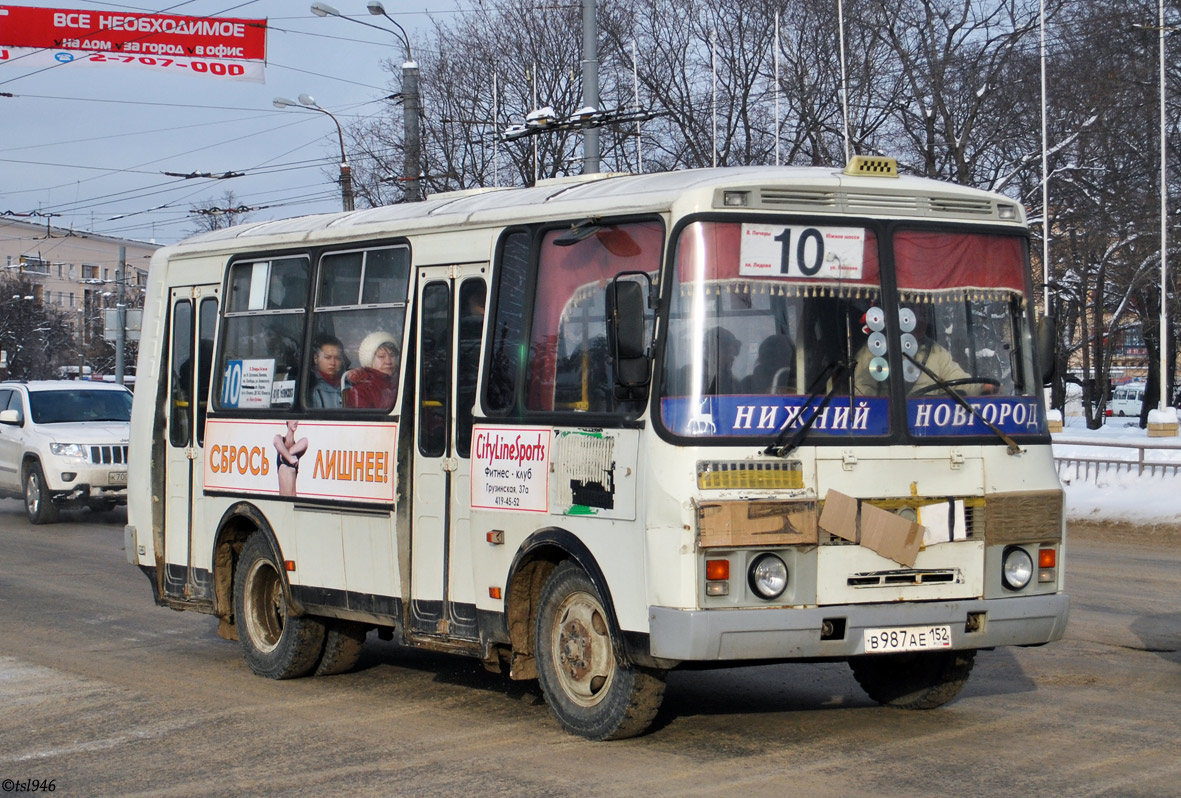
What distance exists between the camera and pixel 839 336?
722 cm

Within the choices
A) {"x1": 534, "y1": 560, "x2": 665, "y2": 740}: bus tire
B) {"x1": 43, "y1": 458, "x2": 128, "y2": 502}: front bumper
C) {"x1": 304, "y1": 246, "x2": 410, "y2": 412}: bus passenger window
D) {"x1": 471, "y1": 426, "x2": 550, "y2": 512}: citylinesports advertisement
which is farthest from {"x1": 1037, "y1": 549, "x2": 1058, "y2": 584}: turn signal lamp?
{"x1": 43, "y1": 458, "x2": 128, "y2": 502}: front bumper

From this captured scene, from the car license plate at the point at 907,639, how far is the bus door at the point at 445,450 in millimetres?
2224

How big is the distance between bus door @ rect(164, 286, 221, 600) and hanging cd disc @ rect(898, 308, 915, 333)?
5110mm

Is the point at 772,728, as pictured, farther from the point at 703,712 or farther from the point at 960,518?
the point at 960,518

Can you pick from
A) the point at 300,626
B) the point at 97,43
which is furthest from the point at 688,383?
the point at 97,43

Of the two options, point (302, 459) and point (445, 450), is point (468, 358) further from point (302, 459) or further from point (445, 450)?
point (302, 459)

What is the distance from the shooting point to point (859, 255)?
7324 mm

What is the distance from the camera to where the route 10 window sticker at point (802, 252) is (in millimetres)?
7125

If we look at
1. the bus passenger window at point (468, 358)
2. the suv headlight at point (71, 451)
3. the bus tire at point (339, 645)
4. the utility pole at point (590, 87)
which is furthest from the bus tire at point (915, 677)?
the suv headlight at point (71, 451)

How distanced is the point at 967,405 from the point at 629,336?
169 centimetres

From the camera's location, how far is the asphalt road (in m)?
6.64

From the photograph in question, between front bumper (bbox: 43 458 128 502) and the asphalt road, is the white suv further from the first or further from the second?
the asphalt road

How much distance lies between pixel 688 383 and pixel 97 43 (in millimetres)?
19853

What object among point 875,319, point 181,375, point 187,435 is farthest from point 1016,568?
point 181,375
